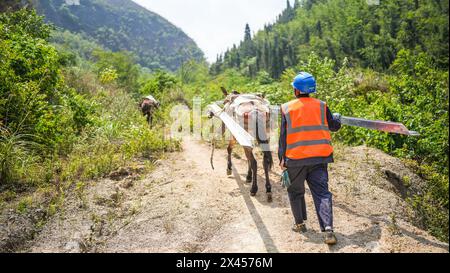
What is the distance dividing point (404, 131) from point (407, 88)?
593 centimetres

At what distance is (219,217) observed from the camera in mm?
5035

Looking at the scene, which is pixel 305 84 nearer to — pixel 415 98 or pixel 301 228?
pixel 301 228

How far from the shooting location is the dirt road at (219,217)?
4125mm

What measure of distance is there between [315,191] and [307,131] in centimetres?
71

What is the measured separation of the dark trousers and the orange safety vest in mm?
206

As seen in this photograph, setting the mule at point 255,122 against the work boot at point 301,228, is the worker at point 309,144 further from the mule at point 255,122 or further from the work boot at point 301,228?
the mule at point 255,122

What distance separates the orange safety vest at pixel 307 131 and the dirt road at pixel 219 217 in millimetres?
1021

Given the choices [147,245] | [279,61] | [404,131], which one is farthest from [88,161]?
[279,61]

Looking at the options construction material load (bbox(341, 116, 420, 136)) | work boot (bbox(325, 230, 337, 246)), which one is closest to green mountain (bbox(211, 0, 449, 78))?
construction material load (bbox(341, 116, 420, 136))

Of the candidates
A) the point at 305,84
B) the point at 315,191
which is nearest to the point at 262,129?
the point at 305,84

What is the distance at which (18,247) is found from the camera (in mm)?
4465

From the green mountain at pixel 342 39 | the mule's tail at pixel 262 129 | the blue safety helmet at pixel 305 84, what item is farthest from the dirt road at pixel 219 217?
the green mountain at pixel 342 39

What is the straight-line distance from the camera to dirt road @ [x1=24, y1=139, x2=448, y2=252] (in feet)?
13.5
